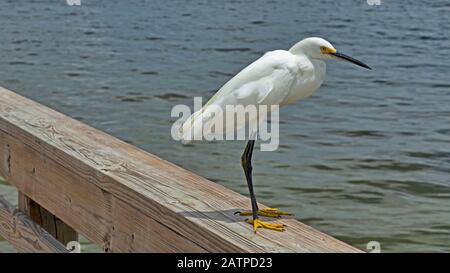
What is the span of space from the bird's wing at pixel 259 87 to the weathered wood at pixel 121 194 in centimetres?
19

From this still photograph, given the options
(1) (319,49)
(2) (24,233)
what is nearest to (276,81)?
(1) (319,49)

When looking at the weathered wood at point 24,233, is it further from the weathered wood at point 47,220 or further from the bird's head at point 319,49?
the bird's head at point 319,49

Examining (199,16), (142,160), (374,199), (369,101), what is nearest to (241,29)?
(199,16)

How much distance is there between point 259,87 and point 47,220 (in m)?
1.07

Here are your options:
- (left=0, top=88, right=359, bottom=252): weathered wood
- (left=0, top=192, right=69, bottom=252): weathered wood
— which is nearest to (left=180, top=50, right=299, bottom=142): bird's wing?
(left=0, top=88, right=359, bottom=252): weathered wood

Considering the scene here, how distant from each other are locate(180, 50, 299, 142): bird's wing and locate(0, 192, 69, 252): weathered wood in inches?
26.7

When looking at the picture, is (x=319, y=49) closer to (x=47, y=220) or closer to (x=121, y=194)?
(x=121, y=194)

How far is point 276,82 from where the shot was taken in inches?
74.2

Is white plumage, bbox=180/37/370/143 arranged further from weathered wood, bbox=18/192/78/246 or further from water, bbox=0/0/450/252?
water, bbox=0/0/450/252

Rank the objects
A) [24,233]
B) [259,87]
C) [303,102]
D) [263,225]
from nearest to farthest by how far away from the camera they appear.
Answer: [263,225] < [259,87] < [24,233] < [303,102]

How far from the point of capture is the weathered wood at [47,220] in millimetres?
2639

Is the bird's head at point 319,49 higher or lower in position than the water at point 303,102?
higher

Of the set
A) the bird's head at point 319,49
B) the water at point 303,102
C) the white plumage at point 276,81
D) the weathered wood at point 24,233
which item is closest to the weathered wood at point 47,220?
the weathered wood at point 24,233
